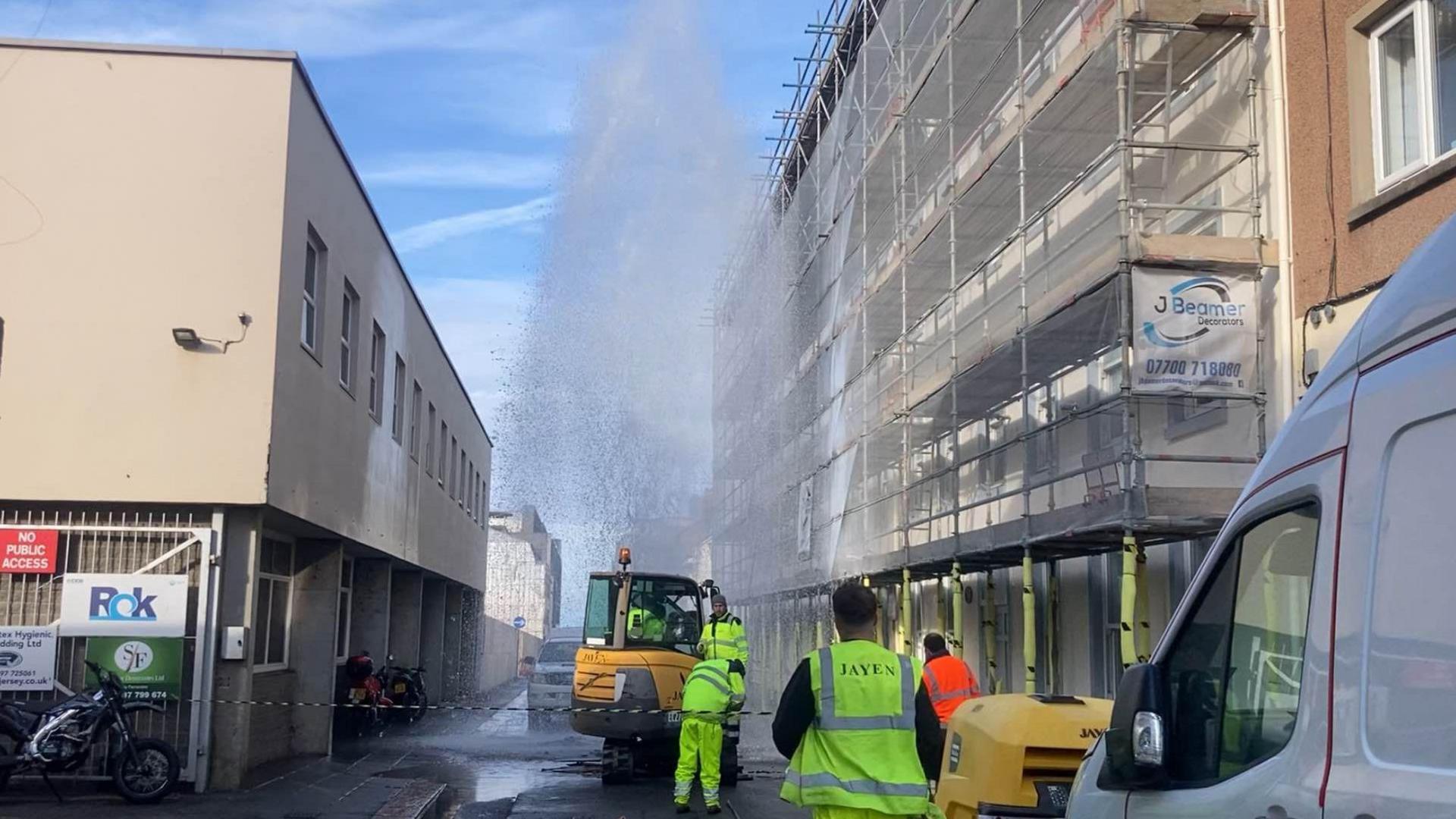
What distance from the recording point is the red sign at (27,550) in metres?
13.8

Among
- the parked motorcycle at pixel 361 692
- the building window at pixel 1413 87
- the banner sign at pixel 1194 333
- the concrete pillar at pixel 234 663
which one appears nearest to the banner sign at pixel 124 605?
the concrete pillar at pixel 234 663

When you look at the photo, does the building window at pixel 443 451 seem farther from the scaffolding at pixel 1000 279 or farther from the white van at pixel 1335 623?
the white van at pixel 1335 623

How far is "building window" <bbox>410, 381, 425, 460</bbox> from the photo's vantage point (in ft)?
82.0

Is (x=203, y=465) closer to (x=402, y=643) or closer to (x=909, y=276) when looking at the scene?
(x=909, y=276)

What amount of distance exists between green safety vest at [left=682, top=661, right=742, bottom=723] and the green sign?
5064 mm

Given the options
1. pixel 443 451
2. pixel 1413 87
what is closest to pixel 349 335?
pixel 443 451

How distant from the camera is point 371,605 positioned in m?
24.9

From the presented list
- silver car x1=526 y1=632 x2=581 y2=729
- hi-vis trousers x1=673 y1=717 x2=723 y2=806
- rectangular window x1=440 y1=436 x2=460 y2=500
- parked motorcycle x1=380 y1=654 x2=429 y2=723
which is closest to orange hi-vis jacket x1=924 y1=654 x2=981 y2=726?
hi-vis trousers x1=673 y1=717 x2=723 y2=806

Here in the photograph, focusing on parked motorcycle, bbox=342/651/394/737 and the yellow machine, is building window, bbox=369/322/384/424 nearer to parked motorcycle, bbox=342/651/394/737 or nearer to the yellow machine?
parked motorcycle, bbox=342/651/394/737

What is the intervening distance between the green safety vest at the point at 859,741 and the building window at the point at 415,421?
66.4 ft

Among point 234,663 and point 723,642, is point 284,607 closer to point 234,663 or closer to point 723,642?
point 234,663

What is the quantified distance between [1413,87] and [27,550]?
1260cm

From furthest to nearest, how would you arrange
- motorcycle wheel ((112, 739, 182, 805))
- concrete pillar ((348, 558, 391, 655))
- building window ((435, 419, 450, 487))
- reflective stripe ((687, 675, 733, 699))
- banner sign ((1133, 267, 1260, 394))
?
building window ((435, 419, 450, 487)) → concrete pillar ((348, 558, 391, 655)) → motorcycle wheel ((112, 739, 182, 805)) → reflective stripe ((687, 675, 733, 699)) → banner sign ((1133, 267, 1260, 394))

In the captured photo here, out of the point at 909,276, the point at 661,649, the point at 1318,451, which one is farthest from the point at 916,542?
the point at 1318,451
